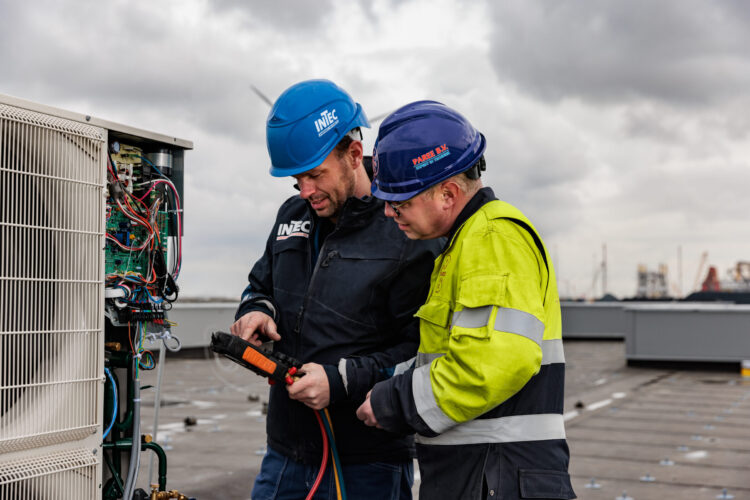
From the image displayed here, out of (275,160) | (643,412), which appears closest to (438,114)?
(275,160)

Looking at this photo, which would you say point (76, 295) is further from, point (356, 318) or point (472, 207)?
point (472, 207)

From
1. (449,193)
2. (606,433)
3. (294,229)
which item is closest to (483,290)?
(449,193)

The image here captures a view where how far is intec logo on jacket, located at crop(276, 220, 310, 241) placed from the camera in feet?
8.18

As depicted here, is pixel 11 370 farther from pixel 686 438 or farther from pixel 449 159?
pixel 686 438

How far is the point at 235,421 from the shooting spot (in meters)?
8.14

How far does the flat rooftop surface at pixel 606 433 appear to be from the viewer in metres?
5.78

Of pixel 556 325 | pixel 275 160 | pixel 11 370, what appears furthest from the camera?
pixel 275 160

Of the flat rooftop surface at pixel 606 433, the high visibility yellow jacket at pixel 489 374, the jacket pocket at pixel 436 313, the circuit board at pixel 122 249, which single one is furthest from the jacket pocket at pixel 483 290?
the flat rooftop surface at pixel 606 433

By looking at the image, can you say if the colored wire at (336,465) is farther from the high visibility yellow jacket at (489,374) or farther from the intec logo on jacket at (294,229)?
the intec logo on jacket at (294,229)

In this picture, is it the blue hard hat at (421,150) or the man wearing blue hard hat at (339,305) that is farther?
the man wearing blue hard hat at (339,305)

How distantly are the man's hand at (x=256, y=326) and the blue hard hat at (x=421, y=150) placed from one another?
0.61m

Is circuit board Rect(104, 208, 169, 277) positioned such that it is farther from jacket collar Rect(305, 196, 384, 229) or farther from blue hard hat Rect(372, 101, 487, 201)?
blue hard hat Rect(372, 101, 487, 201)

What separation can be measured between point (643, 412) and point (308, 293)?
27.3 ft

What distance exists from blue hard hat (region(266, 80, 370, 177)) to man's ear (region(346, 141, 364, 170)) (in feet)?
0.20
